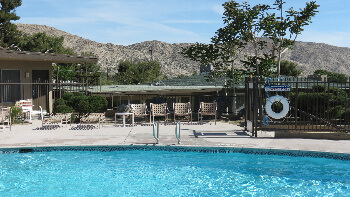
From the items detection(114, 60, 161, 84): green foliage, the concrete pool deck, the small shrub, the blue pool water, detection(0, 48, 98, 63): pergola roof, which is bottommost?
the blue pool water

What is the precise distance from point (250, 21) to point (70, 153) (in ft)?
37.1

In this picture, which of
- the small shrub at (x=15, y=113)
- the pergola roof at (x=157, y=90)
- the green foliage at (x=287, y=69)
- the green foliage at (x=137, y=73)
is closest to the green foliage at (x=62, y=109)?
the small shrub at (x=15, y=113)

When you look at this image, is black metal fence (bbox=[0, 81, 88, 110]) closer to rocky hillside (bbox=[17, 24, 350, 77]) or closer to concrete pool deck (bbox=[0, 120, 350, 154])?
concrete pool deck (bbox=[0, 120, 350, 154])

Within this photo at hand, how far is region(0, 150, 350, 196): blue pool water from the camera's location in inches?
295

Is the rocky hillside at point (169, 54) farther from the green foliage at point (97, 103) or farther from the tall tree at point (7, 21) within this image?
the green foliage at point (97, 103)

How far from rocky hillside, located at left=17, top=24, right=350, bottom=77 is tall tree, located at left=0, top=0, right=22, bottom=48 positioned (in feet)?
90.1

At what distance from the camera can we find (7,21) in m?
46.5

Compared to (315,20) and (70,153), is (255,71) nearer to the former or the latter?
(315,20)

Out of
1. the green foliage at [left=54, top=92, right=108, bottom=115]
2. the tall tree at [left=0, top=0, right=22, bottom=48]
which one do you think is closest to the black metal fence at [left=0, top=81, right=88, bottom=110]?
the green foliage at [left=54, top=92, right=108, bottom=115]

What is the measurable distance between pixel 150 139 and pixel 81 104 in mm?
5668

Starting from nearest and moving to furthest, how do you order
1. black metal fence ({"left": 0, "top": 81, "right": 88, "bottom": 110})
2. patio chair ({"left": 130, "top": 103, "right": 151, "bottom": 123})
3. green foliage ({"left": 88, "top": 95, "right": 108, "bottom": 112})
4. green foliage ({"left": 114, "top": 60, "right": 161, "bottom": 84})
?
patio chair ({"left": 130, "top": 103, "right": 151, "bottom": 123}) → green foliage ({"left": 88, "top": 95, "right": 108, "bottom": 112}) → black metal fence ({"left": 0, "top": 81, "right": 88, "bottom": 110}) → green foliage ({"left": 114, "top": 60, "right": 161, "bottom": 84})

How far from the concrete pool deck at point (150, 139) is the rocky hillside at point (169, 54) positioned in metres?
61.5

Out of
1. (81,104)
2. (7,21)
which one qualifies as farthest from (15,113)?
(7,21)

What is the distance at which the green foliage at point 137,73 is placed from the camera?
201 feet
